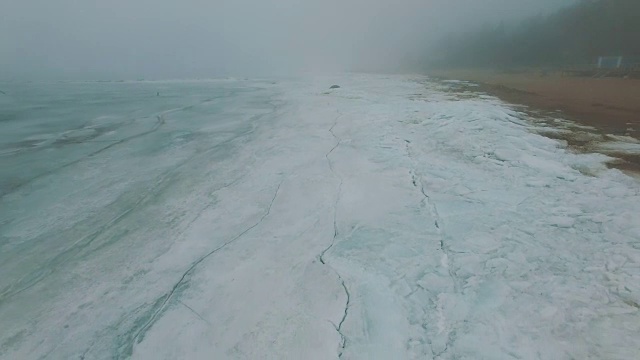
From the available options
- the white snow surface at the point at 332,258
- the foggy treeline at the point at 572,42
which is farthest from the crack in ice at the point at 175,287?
the foggy treeline at the point at 572,42

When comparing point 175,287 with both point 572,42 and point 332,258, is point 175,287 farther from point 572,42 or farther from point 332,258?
point 572,42

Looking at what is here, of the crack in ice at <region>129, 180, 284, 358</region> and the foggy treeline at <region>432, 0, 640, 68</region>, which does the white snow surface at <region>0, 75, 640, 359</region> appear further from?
the foggy treeline at <region>432, 0, 640, 68</region>

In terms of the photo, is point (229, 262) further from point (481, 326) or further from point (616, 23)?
point (616, 23)

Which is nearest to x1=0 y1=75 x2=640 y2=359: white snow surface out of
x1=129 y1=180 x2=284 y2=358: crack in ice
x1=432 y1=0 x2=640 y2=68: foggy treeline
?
x1=129 y1=180 x2=284 y2=358: crack in ice

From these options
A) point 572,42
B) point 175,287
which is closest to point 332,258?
point 175,287

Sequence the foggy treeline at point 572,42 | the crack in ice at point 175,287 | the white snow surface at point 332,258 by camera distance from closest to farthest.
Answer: the white snow surface at point 332,258 < the crack in ice at point 175,287 < the foggy treeline at point 572,42

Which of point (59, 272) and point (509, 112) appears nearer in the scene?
point (59, 272)

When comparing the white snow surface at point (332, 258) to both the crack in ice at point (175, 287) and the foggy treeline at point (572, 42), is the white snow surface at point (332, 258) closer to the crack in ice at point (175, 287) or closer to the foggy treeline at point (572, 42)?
the crack in ice at point (175, 287)

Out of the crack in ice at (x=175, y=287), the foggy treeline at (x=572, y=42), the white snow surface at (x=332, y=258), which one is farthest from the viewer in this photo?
the foggy treeline at (x=572, y=42)

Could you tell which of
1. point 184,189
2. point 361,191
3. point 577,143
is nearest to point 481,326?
point 361,191
